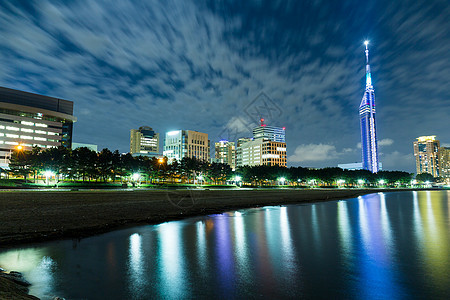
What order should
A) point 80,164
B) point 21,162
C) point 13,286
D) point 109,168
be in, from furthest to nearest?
1. point 109,168
2. point 80,164
3. point 21,162
4. point 13,286

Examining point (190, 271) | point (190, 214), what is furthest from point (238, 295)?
point (190, 214)

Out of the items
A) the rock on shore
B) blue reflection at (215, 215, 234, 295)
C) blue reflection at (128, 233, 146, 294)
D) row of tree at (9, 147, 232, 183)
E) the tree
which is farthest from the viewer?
the tree

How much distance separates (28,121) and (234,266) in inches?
7617

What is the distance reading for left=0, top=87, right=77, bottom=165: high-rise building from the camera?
150 m

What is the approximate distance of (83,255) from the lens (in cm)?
1304

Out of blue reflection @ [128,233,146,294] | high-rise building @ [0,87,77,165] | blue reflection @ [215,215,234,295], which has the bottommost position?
blue reflection @ [215,215,234,295]

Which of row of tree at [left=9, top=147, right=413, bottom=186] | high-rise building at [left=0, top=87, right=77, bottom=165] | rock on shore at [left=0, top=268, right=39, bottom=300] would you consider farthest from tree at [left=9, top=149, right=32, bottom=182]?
rock on shore at [left=0, top=268, right=39, bottom=300]

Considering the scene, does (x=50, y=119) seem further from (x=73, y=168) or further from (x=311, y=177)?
(x=311, y=177)

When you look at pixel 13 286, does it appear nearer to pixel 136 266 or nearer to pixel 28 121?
pixel 136 266

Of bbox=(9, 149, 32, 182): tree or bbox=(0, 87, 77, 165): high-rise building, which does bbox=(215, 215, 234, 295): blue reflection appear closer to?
bbox=(9, 149, 32, 182): tree

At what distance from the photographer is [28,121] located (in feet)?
523

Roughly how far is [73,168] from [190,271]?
4195 inches

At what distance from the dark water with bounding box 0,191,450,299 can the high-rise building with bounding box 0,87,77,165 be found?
16598 cm

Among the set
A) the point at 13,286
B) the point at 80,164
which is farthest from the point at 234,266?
the point at 80,164
